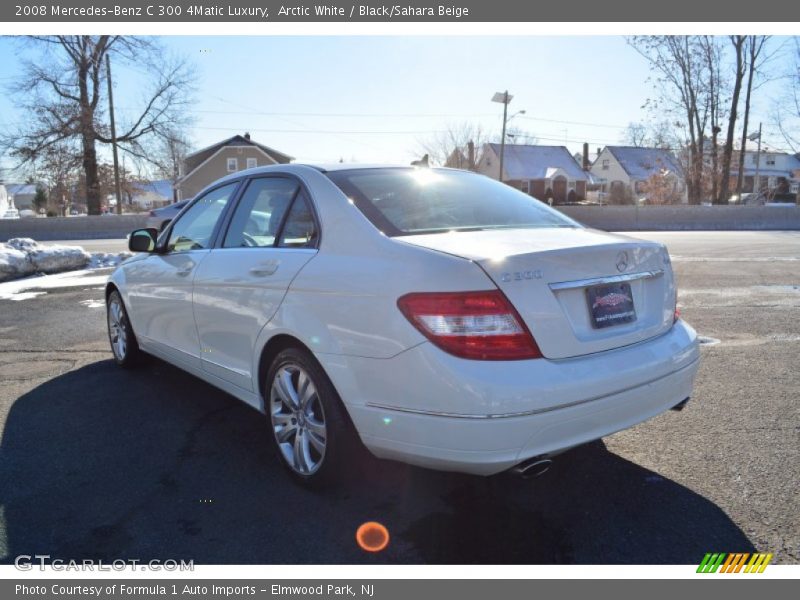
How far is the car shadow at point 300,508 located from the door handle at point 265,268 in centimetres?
107

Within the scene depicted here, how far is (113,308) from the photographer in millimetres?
5445

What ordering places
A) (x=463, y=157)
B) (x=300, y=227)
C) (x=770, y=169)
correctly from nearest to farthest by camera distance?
(x=300, y=227), (x=463, y=157), (x=770, y=169)

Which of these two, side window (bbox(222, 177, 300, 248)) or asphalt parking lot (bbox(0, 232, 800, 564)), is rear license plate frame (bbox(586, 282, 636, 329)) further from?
side window (bbox(222, 177, 300, 248))

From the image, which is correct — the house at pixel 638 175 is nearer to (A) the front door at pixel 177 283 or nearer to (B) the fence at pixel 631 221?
(B) the fence at pixel 631 221

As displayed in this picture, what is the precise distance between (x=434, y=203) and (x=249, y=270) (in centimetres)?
109

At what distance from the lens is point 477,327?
2.34 metres

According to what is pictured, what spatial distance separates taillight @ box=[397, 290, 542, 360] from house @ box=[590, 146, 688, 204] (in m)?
46.5

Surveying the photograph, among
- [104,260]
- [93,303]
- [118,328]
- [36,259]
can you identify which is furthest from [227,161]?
[118,328]

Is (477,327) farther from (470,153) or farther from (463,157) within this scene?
(470,153)

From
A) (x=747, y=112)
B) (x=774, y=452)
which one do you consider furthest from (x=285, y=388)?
(x=747, y=112)

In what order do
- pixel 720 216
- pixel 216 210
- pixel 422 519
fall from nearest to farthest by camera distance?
pixel 422 519, pixel 216 210, pixel 720 216

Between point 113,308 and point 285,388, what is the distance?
122 inches

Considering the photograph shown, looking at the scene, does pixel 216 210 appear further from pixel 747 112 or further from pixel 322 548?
pixel 747 112

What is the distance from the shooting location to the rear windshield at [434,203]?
9.66 feet
